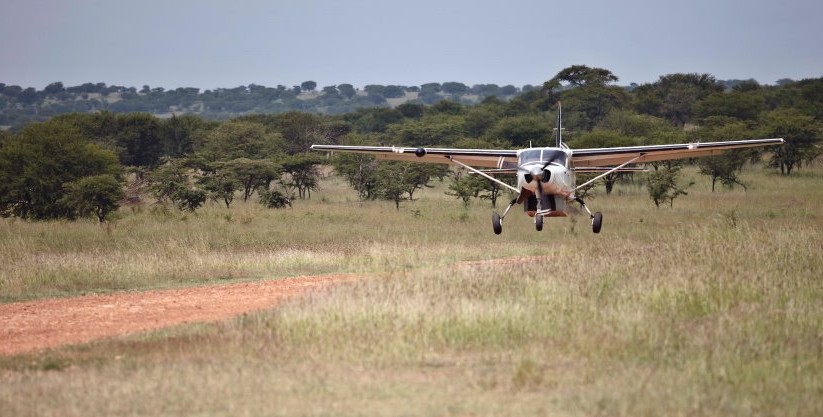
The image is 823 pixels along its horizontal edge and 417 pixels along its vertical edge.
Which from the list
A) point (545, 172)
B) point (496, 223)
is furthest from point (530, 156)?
point (496, 223)

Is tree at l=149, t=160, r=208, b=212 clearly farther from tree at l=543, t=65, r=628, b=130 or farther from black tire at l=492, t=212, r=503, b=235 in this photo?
tree at l=543, t=65, r=628, b=130

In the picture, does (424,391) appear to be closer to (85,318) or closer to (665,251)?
(85,318)

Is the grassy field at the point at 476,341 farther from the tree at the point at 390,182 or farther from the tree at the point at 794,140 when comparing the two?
the tree at the point at 794,140

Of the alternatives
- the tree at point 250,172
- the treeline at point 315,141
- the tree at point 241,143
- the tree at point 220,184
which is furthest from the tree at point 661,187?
the tree at point 241,143

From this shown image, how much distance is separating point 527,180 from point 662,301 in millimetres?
10270

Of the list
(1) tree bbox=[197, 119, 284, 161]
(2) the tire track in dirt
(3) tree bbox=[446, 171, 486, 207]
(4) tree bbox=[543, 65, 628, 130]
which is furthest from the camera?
(4) tree bbox=[543, 65, 628, 130]

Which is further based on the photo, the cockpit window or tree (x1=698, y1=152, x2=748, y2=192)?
tree (x1=698, y1=152, x2=748, y2=192)

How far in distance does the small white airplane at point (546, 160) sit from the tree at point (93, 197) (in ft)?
43.7

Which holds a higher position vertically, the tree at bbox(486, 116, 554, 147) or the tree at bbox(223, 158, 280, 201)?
the tree at bbox(486, 116, 554, 147)

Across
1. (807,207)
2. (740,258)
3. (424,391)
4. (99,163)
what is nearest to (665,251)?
(740,258)

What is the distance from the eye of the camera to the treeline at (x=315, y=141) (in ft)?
132

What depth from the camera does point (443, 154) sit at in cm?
2762

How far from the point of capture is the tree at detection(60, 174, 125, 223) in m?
37.0

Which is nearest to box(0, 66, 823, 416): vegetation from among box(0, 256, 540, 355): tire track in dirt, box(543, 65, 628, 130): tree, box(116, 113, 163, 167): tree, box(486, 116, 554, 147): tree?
box(0, 256, 540, 355): tire track in dirt
